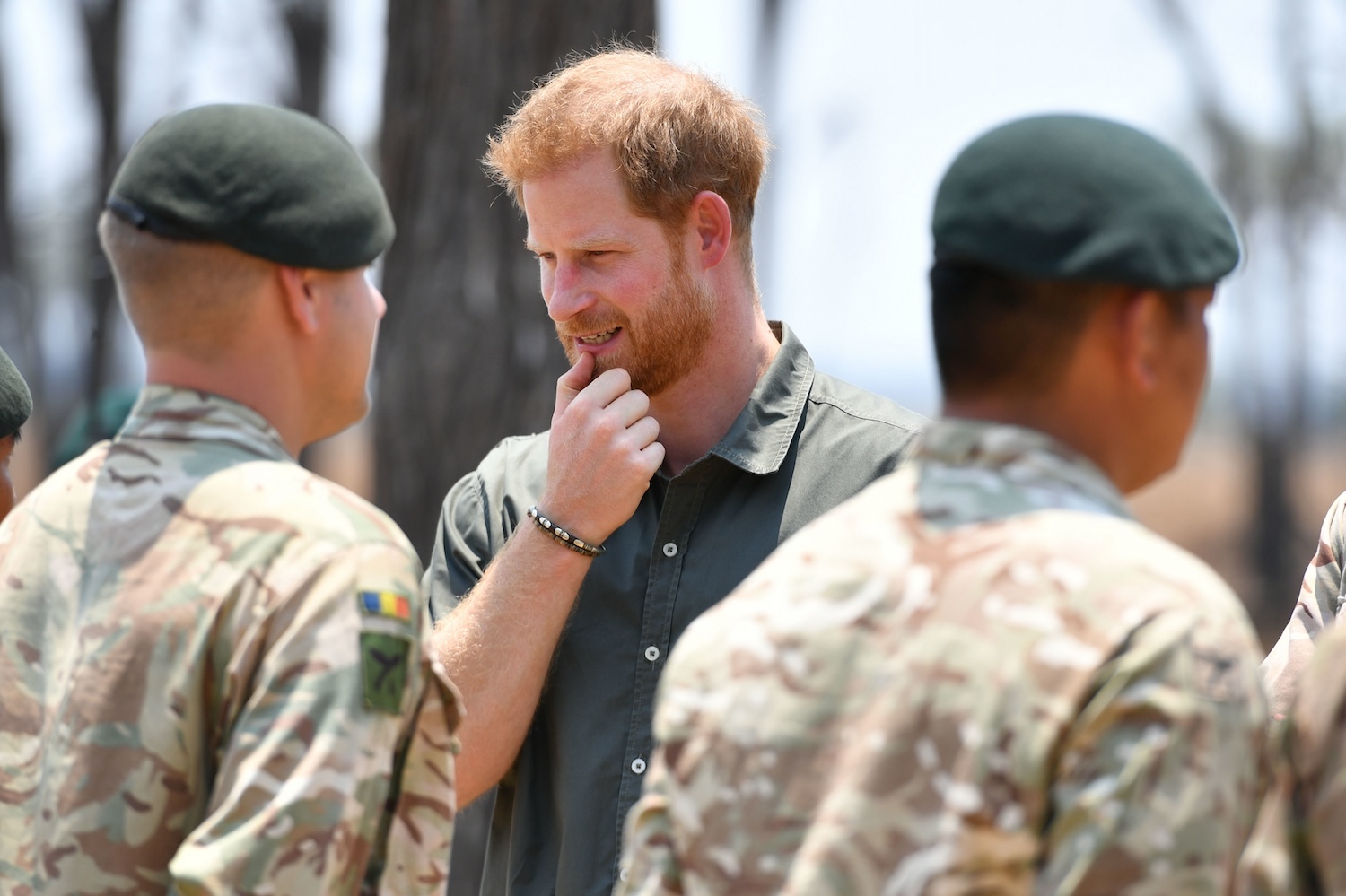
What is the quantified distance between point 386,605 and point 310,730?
0.63ft

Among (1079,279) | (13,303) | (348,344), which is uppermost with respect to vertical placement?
(1079,279)

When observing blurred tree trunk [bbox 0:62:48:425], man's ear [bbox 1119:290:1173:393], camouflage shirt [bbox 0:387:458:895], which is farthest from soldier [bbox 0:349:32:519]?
blurred tree trunk [bbox 0:62:48:425]

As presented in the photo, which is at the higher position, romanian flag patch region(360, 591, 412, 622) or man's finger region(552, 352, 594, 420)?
man's finger region(552, 352, 594, 420)

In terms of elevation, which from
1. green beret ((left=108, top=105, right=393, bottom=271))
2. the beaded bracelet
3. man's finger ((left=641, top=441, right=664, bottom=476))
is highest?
green beret ((left=108, top=105, right=393, bottom=271))

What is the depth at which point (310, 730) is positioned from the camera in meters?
1.86

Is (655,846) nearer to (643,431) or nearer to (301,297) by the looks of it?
(301,297)

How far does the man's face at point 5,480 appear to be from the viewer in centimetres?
302

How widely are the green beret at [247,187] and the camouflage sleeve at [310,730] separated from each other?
17.8 inches

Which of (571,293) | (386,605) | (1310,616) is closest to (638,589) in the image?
(571,293)

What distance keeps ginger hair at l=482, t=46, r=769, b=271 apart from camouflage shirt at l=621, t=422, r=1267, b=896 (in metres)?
1.37

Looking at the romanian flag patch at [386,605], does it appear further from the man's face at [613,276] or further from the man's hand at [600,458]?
the man's face at [613,276]

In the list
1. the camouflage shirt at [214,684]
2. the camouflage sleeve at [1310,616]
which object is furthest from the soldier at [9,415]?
the camouflage sleeve at [1310,616]

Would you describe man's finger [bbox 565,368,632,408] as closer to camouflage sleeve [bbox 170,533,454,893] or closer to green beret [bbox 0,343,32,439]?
camouflage sleeve [bbox 170,533,454,893]

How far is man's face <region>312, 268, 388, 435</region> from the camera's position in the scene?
217 centimetres
